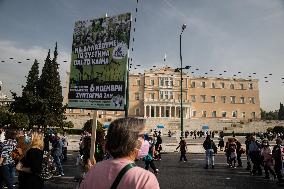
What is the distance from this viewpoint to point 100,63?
588 centimetres

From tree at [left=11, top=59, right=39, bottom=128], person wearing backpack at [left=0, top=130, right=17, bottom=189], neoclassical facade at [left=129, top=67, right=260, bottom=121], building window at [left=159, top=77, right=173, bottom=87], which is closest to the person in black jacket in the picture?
person wearing backpack at [left=0, top=130, right=17, bottom=189]

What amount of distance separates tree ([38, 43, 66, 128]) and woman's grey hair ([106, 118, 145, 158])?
175 feet

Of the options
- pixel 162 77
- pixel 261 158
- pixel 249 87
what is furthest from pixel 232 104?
pixel 261 158

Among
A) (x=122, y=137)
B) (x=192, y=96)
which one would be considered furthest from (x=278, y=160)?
(x=192, y=96)

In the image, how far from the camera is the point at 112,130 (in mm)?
2451

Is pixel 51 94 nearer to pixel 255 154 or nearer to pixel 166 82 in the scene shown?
pixel 166 82

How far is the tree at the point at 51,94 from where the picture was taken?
53750mm

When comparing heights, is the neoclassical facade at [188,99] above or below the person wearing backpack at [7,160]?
above

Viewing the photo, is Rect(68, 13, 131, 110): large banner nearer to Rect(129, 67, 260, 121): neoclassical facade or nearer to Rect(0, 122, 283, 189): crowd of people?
Rect(0, 122, 283, 189): crowd of people

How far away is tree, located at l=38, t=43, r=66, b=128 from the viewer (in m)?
53.8

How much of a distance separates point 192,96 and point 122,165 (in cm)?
9485

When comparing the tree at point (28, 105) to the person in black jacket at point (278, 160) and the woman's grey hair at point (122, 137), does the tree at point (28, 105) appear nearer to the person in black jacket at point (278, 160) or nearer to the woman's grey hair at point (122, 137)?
the person in black jacket at point (278, 160)

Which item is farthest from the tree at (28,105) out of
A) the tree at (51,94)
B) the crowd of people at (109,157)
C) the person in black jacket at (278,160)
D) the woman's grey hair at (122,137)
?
the woman's grey hair at (122,137)

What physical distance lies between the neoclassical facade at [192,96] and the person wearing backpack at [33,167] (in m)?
83.7
